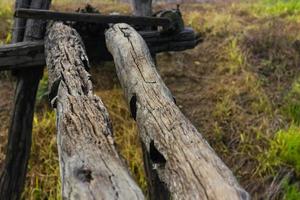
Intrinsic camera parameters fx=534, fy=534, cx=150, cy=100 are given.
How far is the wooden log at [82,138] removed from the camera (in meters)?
1.84

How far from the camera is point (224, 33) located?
6855 millimetres

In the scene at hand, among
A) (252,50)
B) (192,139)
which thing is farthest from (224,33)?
(192,139)

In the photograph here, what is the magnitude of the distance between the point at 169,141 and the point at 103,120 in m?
0.36

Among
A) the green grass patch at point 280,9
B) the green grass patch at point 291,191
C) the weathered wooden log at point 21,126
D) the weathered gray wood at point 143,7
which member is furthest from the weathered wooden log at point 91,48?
the green grass patch at point 280,9

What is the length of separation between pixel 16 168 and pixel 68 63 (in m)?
1.35

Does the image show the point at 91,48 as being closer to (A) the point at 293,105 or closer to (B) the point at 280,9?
(A) the point at 293,105

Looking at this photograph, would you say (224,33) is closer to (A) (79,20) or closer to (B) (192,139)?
(A) (79,20)

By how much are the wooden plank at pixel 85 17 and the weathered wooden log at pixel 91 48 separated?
22 cm

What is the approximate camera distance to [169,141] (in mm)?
2207

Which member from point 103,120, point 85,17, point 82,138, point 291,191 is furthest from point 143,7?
point 82,138

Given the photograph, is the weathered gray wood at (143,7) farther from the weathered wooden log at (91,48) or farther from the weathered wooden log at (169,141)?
the weathered wooden log at (169,141)

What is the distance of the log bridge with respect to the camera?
1.88 metres

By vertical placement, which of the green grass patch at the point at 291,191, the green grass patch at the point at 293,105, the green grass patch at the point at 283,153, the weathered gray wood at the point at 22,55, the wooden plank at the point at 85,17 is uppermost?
the wooden plank at the point at 85,17

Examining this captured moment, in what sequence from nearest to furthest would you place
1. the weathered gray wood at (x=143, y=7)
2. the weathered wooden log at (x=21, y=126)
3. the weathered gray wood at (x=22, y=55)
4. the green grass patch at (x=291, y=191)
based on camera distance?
the weathered gray wood at (x=22, y=55), the weathered wooden log at (x=21, y=126), the green grass patch at (x=291, y=191), the weathered gray wood at (x=143, y=7)
